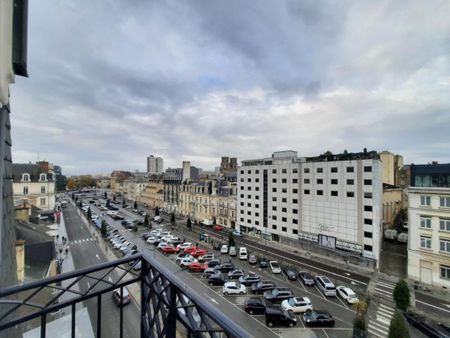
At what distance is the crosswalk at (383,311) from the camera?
13.5 metres

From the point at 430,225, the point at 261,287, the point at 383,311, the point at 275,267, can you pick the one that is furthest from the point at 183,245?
the point at 430,225

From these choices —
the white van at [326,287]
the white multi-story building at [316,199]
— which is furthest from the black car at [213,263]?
the white multi-story building at [316,199]

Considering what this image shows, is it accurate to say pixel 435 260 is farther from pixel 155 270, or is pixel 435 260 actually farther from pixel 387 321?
pixel 155 270

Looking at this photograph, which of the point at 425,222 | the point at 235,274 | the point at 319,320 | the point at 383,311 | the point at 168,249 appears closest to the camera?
the point at 319,320

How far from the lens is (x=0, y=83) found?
134cm

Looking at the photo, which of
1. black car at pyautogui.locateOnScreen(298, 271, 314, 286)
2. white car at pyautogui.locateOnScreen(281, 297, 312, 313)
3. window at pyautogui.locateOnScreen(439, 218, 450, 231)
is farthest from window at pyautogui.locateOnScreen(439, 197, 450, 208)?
white car at pyautogui.locateOnScreen(281, 297, 312, 313)

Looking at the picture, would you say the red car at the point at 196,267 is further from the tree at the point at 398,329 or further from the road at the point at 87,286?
the tree at the point at 398,329

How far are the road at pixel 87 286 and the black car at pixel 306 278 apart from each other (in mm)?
13504

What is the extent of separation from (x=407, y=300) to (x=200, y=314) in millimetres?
19625

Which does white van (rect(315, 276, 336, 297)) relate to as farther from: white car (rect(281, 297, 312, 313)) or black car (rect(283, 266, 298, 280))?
white car (rect(281, 297, 312, 313))

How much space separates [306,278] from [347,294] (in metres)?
3.40

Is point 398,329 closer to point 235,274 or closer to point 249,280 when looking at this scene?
point 249,280

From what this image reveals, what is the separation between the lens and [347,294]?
17109 mm

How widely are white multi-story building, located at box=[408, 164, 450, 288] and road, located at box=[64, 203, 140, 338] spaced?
23.3 metres
